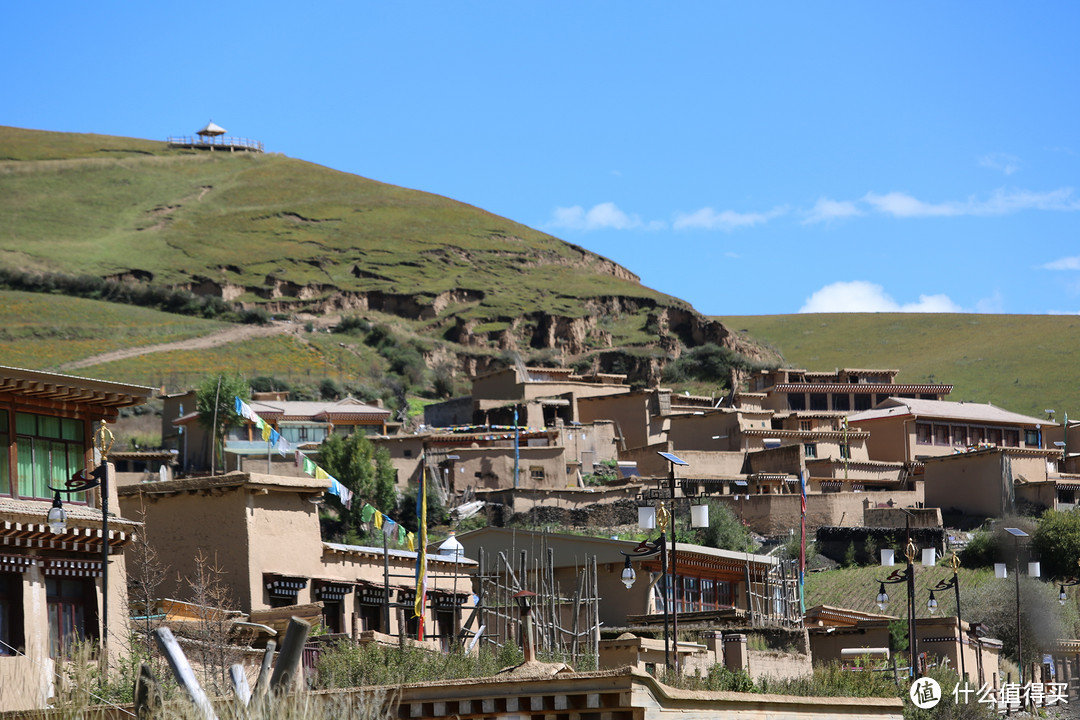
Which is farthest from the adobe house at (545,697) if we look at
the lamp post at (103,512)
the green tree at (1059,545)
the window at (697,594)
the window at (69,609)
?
the green tree at (1059,545)

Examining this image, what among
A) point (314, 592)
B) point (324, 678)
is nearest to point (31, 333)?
point (314, 592)

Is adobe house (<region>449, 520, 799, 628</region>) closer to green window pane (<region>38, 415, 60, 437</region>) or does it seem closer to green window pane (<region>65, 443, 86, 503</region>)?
green window pane (<region>65, 443, 86, 503</region>)

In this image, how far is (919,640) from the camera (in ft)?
131

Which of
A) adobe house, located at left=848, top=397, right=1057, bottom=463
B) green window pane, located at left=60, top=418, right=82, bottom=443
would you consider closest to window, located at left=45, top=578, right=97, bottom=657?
green window pane, located at left=60, top=418, right=82, bottom=443

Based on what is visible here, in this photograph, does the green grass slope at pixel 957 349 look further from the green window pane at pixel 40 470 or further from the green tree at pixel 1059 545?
the green window pane at pixel 40 470

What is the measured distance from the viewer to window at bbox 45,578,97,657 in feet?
75.7

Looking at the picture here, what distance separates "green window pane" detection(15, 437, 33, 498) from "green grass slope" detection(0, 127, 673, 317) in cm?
9571

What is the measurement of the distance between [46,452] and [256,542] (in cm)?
475

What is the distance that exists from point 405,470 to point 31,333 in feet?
149

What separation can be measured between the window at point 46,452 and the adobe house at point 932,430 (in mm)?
50079

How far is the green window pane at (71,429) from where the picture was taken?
2492 centimetres

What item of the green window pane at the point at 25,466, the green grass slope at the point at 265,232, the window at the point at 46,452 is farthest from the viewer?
the green grass slope at the point at 265,232

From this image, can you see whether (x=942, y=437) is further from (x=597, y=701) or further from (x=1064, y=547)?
(x=597, y=701)

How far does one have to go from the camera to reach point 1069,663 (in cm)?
4728
